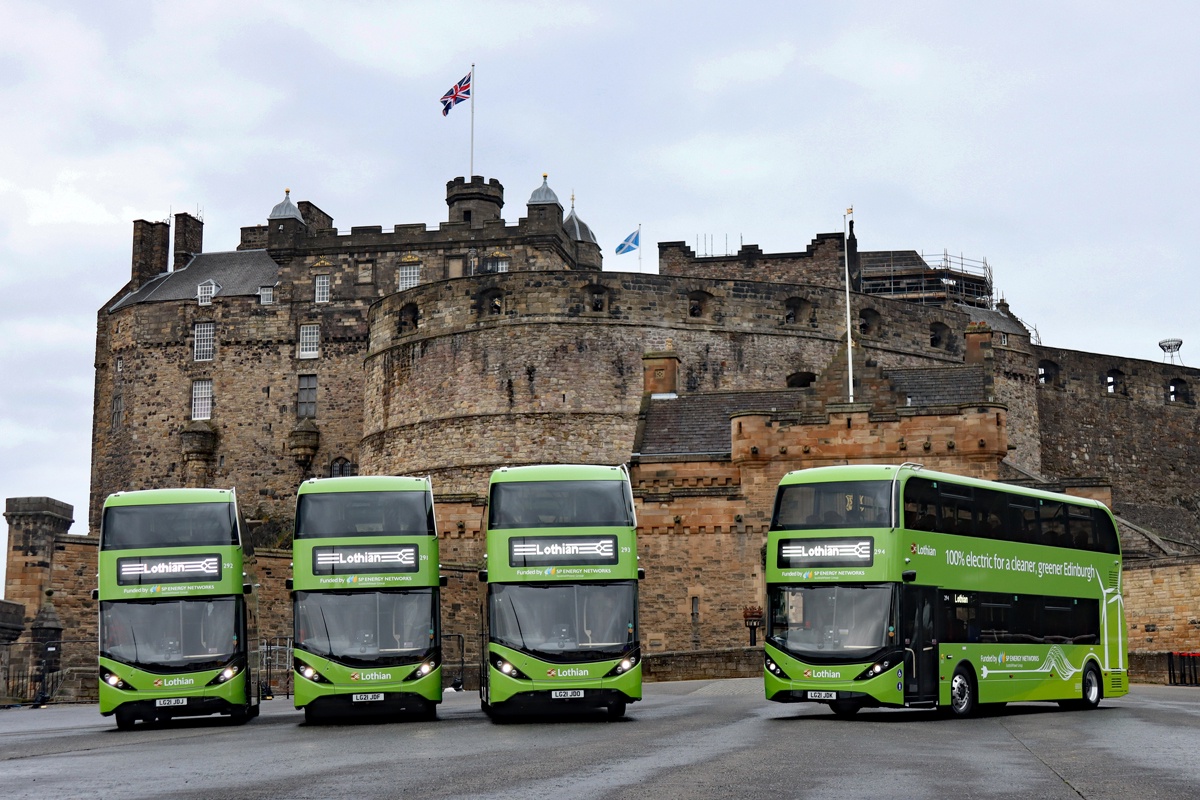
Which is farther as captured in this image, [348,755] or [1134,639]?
[1134,639]

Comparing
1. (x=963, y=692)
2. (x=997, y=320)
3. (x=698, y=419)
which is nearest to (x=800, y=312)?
(x=698, y=419)

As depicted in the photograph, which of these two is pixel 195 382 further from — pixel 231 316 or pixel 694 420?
pixel 694 420

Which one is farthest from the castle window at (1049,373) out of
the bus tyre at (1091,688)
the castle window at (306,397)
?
the bus tyre at (1091,688)

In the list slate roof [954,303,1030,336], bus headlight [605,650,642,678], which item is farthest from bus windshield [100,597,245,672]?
slate roof [954,303,1030,336]

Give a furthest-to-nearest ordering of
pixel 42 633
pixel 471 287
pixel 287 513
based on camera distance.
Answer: pixel 287 513 < pixel 471 287 < pixel 42 633

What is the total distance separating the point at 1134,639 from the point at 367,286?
34503 mm

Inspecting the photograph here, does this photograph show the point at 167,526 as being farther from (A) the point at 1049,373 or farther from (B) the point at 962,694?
(A) the point at 1049,373

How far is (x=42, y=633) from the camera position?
32.4 metres

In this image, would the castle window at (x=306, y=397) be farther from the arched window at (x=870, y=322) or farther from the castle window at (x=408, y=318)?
the arched window at (x=870, y=322)

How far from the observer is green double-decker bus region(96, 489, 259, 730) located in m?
20.6

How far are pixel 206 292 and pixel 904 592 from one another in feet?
158

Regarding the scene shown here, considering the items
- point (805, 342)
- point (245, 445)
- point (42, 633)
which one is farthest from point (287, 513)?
point (42, 633)

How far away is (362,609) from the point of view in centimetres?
2009

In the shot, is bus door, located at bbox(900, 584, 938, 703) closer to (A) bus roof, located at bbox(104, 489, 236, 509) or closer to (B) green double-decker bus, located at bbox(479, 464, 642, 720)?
(B) green double-decker bus, located at bbox(479, 464, 642, 720)
